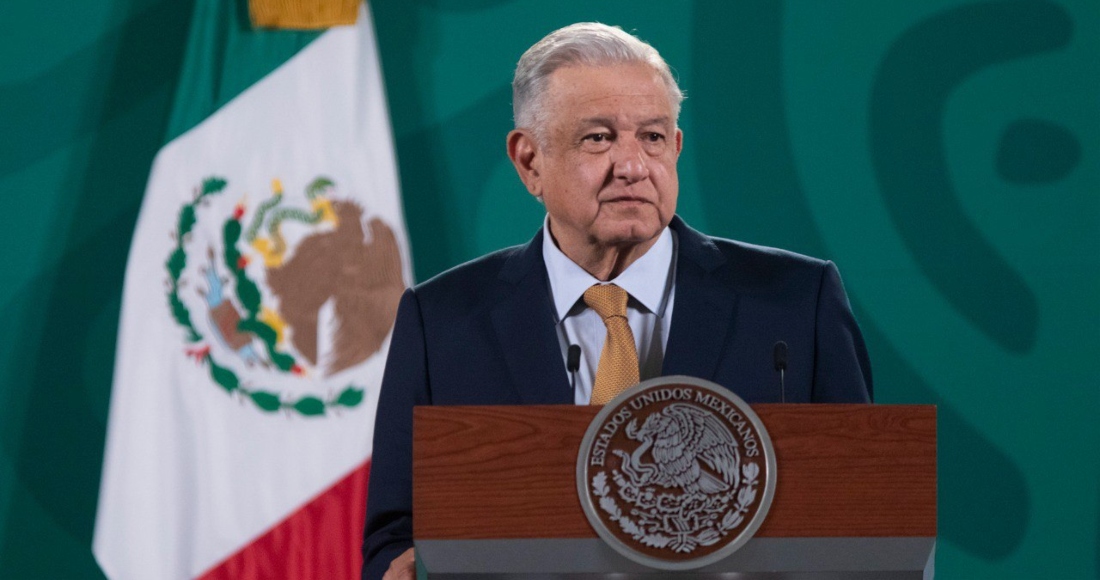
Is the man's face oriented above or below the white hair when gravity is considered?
below

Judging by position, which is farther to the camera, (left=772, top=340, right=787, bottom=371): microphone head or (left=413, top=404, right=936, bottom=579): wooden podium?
(left=772, top=340, right=787, bottom=371): microphone head

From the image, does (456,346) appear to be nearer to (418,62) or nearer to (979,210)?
(418,62)

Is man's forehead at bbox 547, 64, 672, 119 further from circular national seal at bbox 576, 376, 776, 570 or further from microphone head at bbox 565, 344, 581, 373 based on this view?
circular national seal at bbox 576, 376, 776, 570

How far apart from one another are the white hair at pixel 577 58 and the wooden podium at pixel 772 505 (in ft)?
2.26

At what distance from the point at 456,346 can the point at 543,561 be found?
61 cm

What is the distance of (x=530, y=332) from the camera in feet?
5.69

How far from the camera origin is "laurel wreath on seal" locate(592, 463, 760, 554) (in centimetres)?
119

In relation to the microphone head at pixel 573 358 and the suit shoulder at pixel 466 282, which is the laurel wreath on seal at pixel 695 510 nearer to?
the microphone head at pixel 573 358

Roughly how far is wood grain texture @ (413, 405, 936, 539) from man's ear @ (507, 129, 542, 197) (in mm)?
732

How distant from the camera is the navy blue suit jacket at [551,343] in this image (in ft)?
5.47

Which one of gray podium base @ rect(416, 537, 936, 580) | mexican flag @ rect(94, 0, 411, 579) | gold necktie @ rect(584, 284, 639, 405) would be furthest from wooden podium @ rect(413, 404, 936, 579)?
mexican flag @ rect(94, 0, 411, 579)

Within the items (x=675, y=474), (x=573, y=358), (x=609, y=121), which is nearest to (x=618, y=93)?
(x=609, y=121)

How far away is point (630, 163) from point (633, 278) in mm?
173

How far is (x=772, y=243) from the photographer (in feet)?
10.7
